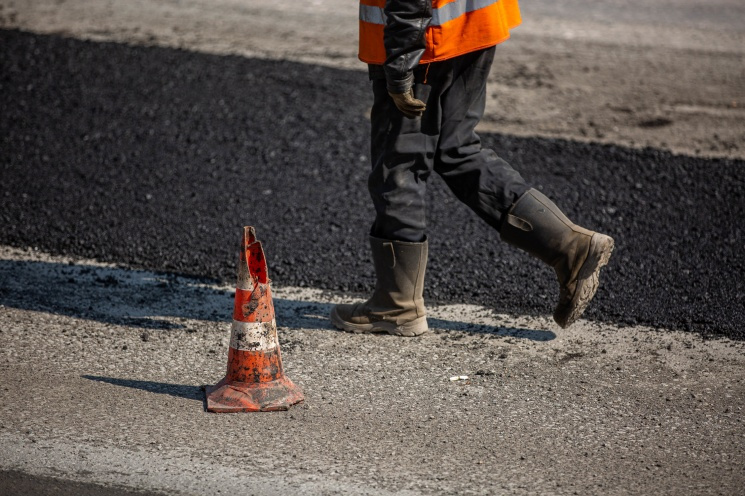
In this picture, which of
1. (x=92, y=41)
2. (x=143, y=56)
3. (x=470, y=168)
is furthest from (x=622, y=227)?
(x=92, y=41)

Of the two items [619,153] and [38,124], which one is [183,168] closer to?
[38,124]

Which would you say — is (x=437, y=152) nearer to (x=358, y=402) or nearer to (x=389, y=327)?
(x=389, y=327)

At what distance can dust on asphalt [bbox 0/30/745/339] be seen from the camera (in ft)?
14.9

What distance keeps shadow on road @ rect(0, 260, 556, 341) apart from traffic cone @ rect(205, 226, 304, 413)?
73cm

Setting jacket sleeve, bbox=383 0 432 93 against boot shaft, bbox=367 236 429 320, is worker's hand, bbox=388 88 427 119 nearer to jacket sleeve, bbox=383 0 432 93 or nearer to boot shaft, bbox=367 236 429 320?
jacket sleeve, bbox=383 0 432 93

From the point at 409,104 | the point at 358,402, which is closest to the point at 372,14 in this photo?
the point at 409,104

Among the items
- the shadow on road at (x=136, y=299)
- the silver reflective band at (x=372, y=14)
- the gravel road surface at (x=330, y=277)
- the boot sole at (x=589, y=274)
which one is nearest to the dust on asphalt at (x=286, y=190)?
the gravel road surface at (x=330, y=277)

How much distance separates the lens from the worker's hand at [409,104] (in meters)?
3.60

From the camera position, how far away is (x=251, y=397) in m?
3.30

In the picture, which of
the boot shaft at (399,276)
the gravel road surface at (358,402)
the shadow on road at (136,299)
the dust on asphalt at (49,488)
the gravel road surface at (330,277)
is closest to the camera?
the dust on asphalt at (49,488)

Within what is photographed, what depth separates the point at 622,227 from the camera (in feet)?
16.9

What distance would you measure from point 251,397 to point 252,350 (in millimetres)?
176

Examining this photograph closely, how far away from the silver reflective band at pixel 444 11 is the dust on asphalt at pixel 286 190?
142 centimetres

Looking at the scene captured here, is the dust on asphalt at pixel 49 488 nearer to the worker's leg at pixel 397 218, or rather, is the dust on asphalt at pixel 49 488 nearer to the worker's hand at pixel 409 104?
the worker's leg at pixel 397 218
